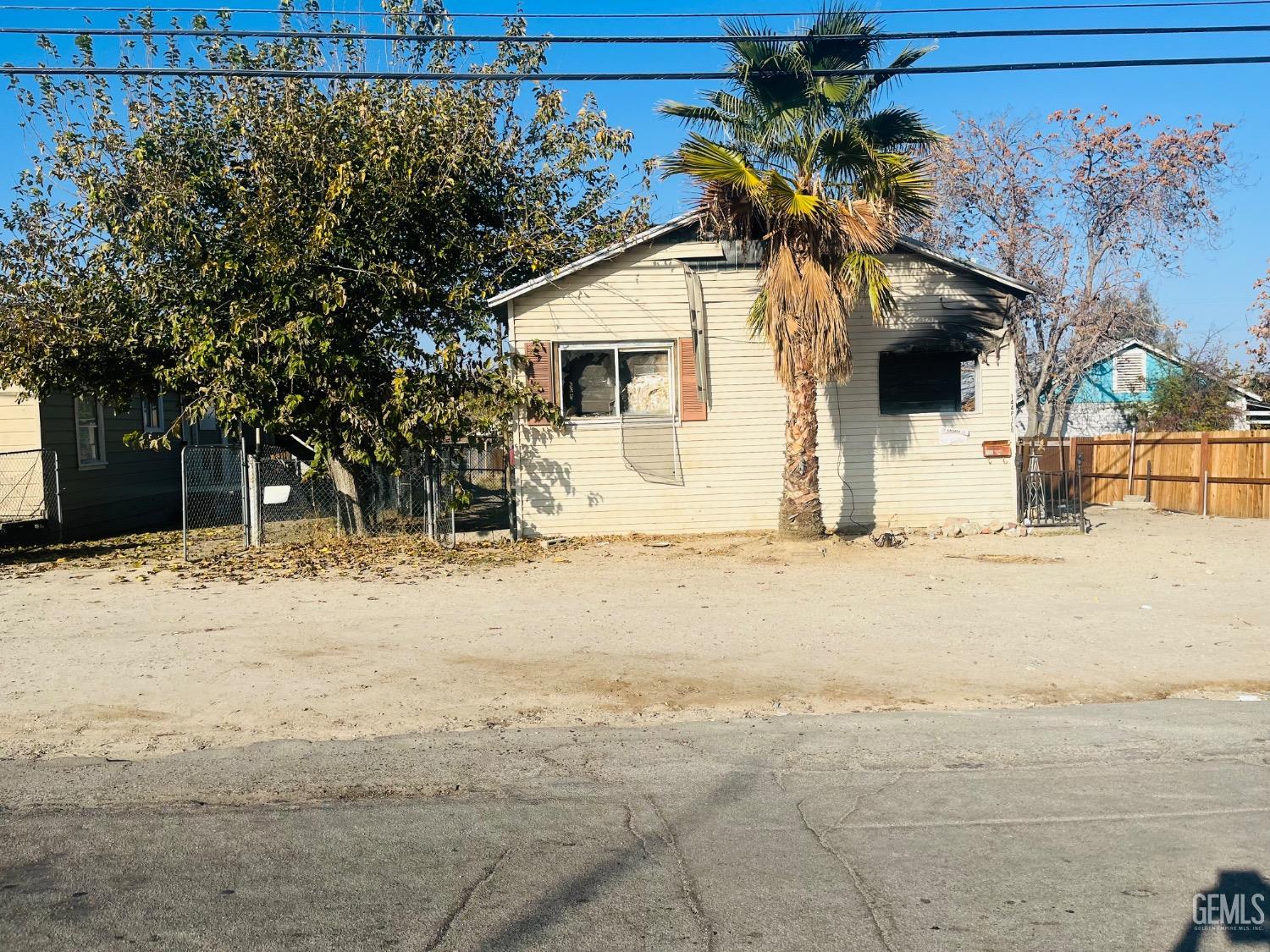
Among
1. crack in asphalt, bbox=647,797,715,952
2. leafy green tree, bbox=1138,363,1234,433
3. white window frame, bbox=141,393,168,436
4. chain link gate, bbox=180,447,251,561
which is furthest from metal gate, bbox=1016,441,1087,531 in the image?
white window frame, bbox=141,393,168,436

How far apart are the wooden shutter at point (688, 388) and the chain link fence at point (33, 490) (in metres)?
10.7

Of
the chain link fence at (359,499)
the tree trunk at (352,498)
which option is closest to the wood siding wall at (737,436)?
the chain link fence at (359,499)

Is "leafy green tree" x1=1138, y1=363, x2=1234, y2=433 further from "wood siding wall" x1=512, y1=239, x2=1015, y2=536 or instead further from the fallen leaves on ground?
the fallen leaves on ground

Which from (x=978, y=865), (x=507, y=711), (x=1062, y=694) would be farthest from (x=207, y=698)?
(x=1062, y=694)

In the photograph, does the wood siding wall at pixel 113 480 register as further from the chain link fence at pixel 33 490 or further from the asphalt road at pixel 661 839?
the asphalt road at pixel 661 839

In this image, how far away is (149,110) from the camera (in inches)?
637

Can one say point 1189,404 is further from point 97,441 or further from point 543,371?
point 97,441

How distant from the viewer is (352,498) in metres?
17.0

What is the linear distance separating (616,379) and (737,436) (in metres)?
2.14

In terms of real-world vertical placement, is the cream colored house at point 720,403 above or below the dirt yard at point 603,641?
above

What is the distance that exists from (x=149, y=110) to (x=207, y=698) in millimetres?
A: 12048

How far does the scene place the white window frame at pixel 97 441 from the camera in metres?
19.6

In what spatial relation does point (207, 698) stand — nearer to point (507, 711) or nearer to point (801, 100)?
point (507, 711)

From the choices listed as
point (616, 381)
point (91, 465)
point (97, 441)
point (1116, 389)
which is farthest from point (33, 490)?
point (1116, 389)
